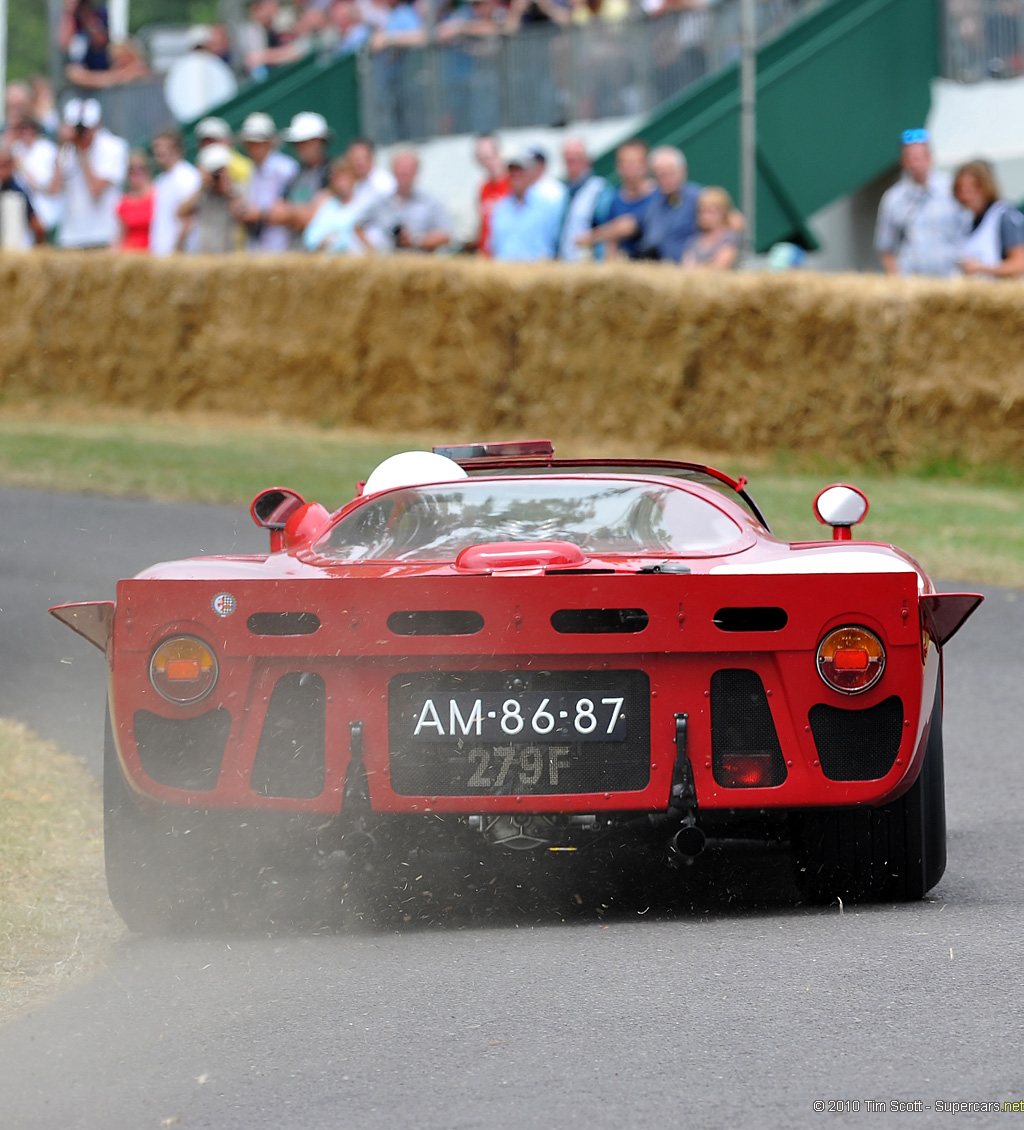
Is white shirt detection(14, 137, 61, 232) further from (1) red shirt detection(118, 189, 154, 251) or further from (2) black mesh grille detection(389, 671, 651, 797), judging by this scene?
(2) black mesh grille detection(389, 671, 651, 797)

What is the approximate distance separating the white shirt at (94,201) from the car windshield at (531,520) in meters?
14.0

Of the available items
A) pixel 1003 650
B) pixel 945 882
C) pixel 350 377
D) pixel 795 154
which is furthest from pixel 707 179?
pixel 945 882

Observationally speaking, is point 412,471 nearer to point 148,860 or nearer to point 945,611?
point 148,860

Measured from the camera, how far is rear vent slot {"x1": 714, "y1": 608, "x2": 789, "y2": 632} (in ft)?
14.8

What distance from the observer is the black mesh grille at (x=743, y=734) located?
177 inches

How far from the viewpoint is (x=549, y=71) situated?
20.1 meters

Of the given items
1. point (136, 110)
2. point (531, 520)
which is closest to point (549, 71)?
point (136, 110)

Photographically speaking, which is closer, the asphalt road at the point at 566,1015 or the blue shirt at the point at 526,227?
the asphalt road at the point at 566,1015

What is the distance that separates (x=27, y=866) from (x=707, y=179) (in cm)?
1439

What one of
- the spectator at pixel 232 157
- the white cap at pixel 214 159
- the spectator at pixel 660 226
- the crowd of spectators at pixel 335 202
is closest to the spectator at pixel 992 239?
the crowd of spectators at pixel 335 202

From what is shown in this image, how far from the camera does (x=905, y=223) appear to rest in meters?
14.4

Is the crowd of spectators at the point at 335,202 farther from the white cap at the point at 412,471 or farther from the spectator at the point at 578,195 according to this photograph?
the white cap at the point at 412,471

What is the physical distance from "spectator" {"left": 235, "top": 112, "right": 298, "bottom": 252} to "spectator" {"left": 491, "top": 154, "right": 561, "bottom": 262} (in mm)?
2170

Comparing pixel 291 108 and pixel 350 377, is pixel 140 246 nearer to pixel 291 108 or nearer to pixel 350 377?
pixel 350 377
